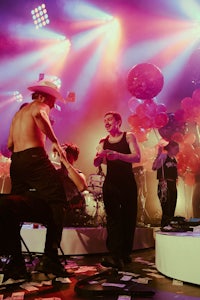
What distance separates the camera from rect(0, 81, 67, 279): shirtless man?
9.01ft

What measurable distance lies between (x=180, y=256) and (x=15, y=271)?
4.29 ft

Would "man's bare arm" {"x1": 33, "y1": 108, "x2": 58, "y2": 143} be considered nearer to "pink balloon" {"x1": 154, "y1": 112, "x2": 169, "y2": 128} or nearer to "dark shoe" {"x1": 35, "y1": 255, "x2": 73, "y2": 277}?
"dark shoe" {"x1": 35, "y1": 255, "x2": 73, "y2": 277}

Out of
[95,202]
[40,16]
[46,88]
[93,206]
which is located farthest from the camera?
[40,16]

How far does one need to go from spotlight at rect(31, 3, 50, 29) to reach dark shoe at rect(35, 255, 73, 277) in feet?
22.1

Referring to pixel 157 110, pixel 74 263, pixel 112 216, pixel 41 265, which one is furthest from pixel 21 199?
pixel 157 110

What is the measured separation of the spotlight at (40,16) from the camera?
8164 mm

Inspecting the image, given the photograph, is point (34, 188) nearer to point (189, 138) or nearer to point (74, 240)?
point (74, 240)

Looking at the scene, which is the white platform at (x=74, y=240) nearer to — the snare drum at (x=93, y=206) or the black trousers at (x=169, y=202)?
the snare drum at (x=93, y=206)

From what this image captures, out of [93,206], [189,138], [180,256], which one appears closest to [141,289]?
[180,256]

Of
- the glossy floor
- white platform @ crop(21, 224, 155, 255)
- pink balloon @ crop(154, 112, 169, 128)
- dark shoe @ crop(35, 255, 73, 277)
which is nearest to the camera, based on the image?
the glossy floor

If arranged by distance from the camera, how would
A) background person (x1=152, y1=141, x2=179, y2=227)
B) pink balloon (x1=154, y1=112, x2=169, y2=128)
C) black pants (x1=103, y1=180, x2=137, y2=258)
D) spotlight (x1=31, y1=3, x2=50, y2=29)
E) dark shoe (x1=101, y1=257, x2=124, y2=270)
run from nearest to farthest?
1. dark shoe (x1=101, y1=257, x2=124, y2=270)
2. black pants (x1=103, y1=180, x2=137, y2=258)
3. pink balloon (x1=154, y1=112, x2=169, y2=128)
4. background person (x1=152, y1=141, x2=179, y2=227)
5. spotlight (x1=31, y1=3, x2=50, y2=29)

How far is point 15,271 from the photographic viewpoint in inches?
107

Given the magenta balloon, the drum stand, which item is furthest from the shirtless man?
the drum stand

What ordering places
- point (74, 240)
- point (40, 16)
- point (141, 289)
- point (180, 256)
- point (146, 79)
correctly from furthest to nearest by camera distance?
point (40, 16), point (146, 79), point (74, 240), point (180, 256), point (141, 289)
